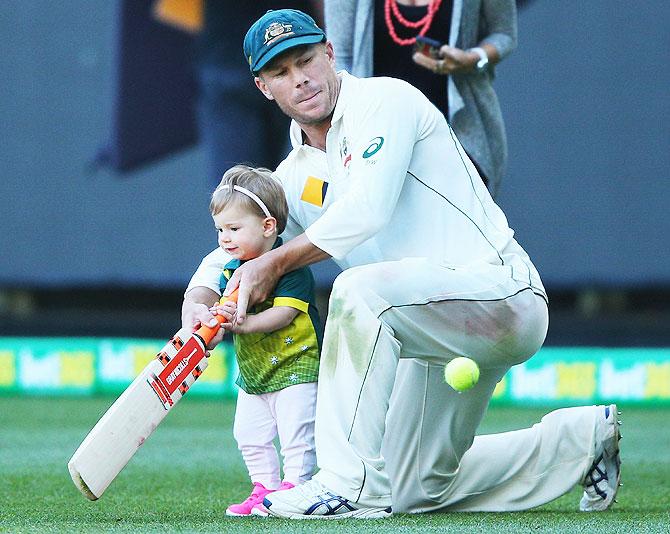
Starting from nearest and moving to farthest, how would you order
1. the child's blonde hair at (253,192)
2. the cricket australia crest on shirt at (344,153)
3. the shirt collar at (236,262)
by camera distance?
the cricket australia crest on shirt at (344,153), the child's blonde hair at (253,192), the shirt collar at (236,262)

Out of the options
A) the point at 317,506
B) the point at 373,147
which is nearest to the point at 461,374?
the point at 317,506

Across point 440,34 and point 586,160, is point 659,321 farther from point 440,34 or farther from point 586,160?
point 440,34

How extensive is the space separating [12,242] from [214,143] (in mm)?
1236

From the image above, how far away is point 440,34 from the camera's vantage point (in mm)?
3979

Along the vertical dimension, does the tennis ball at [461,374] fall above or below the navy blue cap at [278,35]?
below

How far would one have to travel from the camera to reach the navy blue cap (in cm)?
310

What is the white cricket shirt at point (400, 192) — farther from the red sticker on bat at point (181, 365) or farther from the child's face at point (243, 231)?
the red sticker on bat at point (181, 365)

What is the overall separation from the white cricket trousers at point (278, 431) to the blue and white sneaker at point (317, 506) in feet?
0.82

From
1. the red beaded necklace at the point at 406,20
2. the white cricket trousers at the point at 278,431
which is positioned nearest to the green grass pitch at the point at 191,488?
the white cricket trousers at the point at 278,431

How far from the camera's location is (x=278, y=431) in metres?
3.32

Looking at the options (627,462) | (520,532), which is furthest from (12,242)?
(520,532)

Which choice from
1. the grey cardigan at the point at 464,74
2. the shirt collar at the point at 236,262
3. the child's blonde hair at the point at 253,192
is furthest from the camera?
the grey cardigan at the point at 464,74

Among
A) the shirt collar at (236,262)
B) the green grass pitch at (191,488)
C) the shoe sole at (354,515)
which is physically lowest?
the green grass pitch at (191,488)

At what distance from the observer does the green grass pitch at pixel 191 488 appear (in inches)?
113
